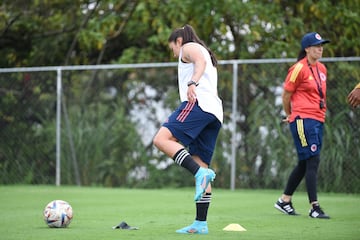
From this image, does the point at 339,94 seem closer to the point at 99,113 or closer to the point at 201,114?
the point at 99,113

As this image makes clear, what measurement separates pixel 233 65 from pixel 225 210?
16.7 feet

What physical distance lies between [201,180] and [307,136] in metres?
2.72

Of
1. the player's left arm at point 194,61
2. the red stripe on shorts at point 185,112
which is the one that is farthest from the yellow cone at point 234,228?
the player's left arm at point 194,61

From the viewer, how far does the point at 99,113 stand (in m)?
15.9

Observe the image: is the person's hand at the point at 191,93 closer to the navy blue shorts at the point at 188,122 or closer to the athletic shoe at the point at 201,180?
the navy blue shorts at the point at 188,122

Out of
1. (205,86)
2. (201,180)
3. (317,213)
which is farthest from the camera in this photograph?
(317,213)

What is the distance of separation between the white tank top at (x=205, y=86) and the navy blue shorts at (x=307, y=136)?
2174 mm

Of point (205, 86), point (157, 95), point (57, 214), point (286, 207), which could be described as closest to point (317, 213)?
point (286, 207)

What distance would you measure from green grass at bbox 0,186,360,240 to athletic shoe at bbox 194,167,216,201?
38cm

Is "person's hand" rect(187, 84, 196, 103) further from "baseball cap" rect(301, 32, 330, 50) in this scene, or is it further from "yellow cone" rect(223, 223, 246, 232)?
A: "baseball cap" rect(301, 32, 330, 50)

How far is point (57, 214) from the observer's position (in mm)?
7266

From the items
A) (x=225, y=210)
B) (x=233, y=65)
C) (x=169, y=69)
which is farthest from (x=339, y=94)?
(x=225, y=210)

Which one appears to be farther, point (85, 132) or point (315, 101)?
point (85, 132)

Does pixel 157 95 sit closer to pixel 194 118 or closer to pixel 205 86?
pixel 205 86
